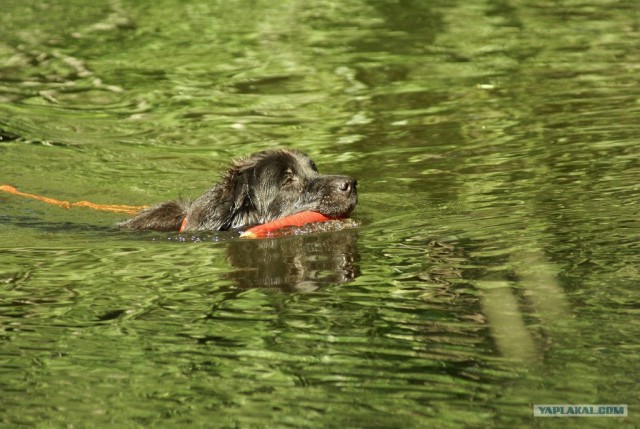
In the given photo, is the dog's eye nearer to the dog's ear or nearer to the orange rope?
the dog's ear

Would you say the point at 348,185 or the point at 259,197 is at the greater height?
the point at 348,185

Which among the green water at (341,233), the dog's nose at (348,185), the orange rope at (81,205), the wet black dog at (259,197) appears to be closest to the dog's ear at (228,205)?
the wet black dog at (259,197)

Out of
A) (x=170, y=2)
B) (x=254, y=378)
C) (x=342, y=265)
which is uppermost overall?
(x=254, y=378)

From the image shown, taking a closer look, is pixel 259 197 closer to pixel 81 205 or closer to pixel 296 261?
pixel 296 261

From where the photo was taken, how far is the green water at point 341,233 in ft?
18.3

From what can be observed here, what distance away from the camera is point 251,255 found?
28.2 feet

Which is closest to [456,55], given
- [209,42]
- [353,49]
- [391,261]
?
[353,49]

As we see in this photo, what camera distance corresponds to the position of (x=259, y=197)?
9.80 m

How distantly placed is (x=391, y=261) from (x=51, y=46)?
12.1 meters

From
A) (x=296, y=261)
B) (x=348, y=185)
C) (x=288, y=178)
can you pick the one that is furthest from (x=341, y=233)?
(x=296, y=261)

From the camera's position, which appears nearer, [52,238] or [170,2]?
[52,238]

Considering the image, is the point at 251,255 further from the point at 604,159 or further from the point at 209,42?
the point at 209,42

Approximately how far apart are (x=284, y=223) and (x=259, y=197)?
0.55 meters

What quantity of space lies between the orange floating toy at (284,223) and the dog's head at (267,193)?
3.3 inches
